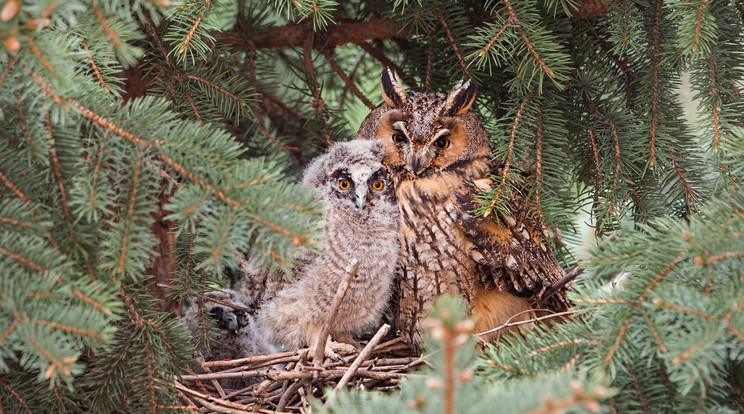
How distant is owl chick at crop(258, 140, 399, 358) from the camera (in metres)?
2.03

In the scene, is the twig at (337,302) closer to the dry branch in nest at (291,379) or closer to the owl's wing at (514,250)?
the dry branch in nest at (291,379)

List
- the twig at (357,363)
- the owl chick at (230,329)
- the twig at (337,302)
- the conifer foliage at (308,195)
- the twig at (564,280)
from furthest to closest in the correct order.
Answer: the owl chick at (230,329) < the twig at (564,280) < the twig at (357,363) < the twig at (337,302) < the conifer foliage at (308,195)

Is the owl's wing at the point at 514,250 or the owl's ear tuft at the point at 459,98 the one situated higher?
the owl's ear tuft at the point at 459,98

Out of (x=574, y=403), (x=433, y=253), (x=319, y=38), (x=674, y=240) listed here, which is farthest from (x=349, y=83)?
(x=574, y=403)

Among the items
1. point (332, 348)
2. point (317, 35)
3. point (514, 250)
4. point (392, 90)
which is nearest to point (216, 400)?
point (332, 348)

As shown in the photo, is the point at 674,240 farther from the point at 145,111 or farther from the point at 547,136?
the point at 145,111

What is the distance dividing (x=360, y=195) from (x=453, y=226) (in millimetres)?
314

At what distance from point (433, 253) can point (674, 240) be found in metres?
1.01

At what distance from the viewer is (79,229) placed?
1166 mm

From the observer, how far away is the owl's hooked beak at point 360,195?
2080 mm

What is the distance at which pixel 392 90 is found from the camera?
2.26 m

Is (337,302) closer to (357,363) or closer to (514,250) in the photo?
(357,363)

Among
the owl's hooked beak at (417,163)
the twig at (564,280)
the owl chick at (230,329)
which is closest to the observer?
the twig at (564,280)

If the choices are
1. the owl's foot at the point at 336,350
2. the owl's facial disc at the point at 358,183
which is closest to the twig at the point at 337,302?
the owl's foot at the point at 336,350
